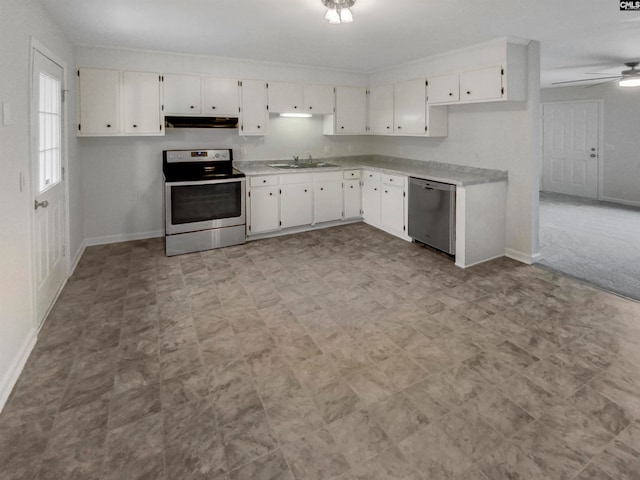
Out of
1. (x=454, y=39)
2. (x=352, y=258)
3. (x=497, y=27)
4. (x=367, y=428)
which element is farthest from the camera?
(x=352, y=258)

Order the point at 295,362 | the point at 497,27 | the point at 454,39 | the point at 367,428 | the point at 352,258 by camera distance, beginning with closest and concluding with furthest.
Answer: the point at 367,428 < the point at 295,362 < the point at 497,27 < the point at 454,39 < the point at 352,258

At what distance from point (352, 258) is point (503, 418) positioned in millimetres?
2744

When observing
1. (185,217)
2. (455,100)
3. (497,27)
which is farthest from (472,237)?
(185,217)

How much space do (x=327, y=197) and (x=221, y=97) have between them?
6.59ft

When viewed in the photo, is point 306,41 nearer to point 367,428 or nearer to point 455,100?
point 455,100

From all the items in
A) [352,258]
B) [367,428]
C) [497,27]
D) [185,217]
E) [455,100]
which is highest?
[497,27]

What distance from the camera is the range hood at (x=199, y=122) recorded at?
15.8 feet

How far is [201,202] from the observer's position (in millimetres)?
4688

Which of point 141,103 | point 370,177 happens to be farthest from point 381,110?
point 141,103

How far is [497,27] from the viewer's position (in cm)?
357

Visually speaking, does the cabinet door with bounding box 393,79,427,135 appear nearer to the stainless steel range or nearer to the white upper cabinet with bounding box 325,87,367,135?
the white upper cabinet with bounding box 325,87,367,135

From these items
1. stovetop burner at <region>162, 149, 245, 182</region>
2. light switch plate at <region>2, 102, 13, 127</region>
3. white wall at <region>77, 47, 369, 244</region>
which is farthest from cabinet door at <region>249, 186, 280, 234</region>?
light switch plate at <region>2, 102, 13, 127</region>

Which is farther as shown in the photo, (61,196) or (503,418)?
(61,196)

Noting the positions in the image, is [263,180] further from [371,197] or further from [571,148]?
[571,148]
